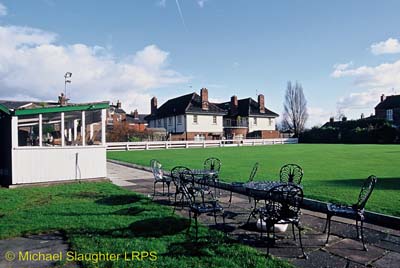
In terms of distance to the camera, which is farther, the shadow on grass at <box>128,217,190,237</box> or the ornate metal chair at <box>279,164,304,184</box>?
→ the ornate metal chair at <box>279,164,304,184</box>

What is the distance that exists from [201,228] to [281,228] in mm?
1439

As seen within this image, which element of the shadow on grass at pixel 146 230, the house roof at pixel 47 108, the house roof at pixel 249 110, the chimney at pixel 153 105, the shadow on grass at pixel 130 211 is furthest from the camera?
the chimney at pixel 153 105

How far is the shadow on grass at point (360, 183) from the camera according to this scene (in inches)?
346

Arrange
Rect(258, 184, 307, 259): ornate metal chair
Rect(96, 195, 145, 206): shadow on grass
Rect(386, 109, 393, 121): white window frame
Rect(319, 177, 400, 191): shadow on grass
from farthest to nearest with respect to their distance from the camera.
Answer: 1. Rect(386, 109, 393, 121): white window frame
2. Rect(319, 177, 400, 191): shadow on grass
3. Rect(96, 195, 145, 206): shadow on grass
4. Rect(258, 184, 307, 259): ornate metal chair

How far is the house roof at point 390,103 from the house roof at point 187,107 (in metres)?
40.0

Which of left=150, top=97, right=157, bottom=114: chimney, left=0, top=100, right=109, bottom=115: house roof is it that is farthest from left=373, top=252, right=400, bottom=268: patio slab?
left=150, top=97, right=157, bottom=114: chimney

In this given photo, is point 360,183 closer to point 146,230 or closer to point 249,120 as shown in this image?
point 146,230

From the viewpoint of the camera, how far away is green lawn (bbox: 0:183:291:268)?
13.3 feet

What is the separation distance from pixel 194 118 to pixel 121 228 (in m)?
42.6

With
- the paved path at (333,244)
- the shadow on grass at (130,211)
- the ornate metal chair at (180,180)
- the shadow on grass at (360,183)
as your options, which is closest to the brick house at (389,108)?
the shadow on grass at (360,183)

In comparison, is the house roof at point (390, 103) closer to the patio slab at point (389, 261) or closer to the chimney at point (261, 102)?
the chimney at point (261, 102)

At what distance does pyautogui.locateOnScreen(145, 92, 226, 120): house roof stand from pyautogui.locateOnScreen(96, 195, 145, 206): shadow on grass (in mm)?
38604

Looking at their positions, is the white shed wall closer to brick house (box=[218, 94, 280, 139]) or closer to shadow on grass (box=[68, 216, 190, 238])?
shadow on grass (box=[68, 216, 190, 238])

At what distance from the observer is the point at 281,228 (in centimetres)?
534
